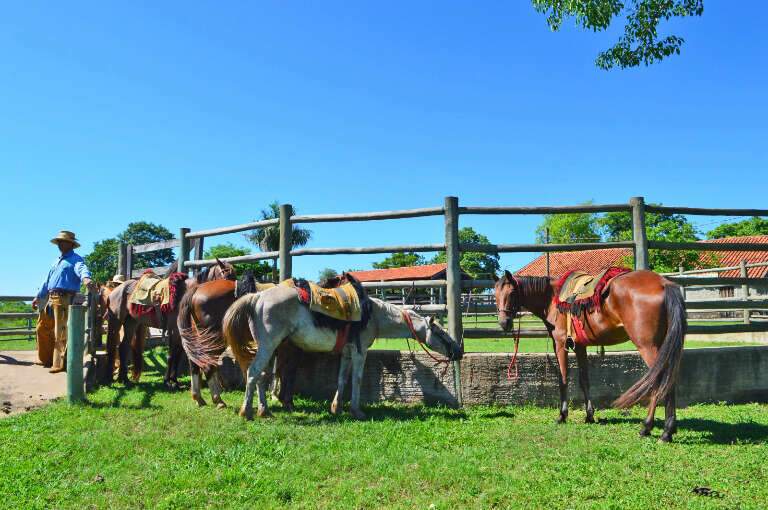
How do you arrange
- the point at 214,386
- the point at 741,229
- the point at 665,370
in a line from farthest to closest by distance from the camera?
1. the point at 741,229
2. the point at 214,386
3. the point at 665,370

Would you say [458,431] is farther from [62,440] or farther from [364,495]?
[62,440]

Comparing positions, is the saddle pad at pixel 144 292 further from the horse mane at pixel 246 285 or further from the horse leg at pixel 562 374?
the horse leg at pixel 562 374

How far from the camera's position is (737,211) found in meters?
7.61

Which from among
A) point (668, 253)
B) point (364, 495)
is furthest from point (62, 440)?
point (668, 253)

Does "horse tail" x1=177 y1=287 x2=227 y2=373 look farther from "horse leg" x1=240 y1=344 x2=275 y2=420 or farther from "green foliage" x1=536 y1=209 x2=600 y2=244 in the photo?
"green foliage" x1=536 y1=209 x2=600 y2=244

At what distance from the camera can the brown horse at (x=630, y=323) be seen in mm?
5008

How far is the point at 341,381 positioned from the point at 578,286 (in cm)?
310

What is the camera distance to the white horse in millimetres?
6238

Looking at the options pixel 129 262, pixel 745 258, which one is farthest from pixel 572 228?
pixel 129 262

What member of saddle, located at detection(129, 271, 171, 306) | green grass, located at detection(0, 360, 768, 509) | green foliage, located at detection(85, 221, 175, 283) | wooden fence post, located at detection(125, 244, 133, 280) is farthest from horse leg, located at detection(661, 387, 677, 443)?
green foliage, located at detection(85, 221, 175, 283)

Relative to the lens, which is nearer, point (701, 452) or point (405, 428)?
point (701, 452)

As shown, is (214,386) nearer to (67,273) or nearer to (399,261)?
(67,273)

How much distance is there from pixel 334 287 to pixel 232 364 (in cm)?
227

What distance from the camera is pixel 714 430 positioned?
18.5 ft
